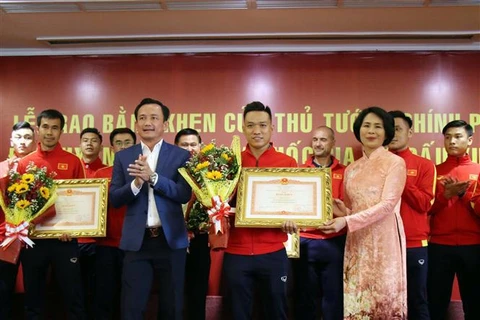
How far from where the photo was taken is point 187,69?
226 inches

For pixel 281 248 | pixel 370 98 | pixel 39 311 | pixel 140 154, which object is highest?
pixel 370 98

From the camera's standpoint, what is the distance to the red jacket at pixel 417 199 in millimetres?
4073

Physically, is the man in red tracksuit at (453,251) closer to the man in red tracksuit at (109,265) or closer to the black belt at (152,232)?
the black belt at (152,232)

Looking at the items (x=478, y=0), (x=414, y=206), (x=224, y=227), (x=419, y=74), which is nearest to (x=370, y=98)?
(x=419, y=74)

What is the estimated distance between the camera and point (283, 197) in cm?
346

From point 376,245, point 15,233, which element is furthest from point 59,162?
point 376,245

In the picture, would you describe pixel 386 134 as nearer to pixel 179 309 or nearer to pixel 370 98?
pixel 179 309

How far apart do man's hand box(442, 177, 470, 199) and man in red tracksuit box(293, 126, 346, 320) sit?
0.77m

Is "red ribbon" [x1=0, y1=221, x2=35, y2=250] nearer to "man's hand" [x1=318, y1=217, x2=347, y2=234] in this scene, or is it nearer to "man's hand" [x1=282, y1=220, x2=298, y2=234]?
"man's hand" [x1=282, y1=220, x2=298, y2=234]

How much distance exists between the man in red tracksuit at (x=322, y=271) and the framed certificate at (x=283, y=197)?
958 millimetres

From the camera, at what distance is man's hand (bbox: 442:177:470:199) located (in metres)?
4.12

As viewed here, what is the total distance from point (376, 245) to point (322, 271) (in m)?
1.10

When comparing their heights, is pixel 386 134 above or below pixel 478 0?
below

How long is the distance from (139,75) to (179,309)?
305cm
